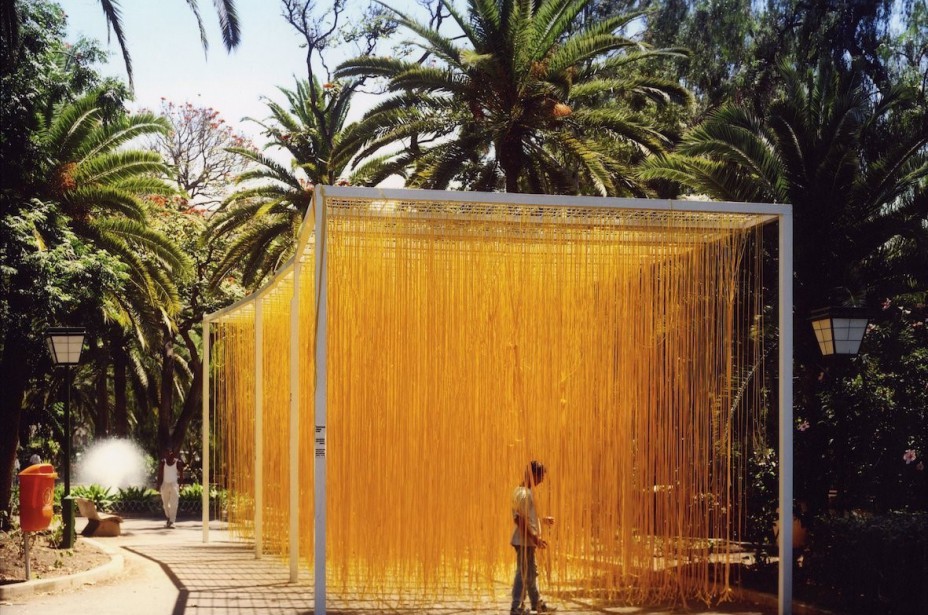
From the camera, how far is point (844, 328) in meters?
10.7

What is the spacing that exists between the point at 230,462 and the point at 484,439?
8.64 meters

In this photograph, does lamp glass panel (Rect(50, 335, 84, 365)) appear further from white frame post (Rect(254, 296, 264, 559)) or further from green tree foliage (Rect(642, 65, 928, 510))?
green tree foliage (Rect(642, 65, 928, 510))

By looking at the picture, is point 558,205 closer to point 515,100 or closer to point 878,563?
point 878,563

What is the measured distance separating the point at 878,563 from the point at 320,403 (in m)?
4.68

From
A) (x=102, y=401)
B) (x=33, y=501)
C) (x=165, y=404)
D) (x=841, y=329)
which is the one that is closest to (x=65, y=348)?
(x=33, y=501)

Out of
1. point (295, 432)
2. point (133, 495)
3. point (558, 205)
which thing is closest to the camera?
point (558, 205)

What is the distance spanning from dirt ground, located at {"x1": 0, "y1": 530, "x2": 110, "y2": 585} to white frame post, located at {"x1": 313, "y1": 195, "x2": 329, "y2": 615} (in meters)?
3.97

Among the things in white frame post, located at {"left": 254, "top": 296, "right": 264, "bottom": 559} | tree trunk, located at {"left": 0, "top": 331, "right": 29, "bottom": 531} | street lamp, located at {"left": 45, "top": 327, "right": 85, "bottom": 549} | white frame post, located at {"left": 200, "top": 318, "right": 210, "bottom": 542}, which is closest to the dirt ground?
street lamp, located at {"left": 45, "top": 327, "right": 85, "bottom": 549}

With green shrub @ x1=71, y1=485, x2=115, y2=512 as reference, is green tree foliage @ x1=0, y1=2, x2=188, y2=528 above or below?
above

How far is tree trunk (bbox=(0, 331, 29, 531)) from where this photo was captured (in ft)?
49.3

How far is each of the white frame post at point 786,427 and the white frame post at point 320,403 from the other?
153 inches

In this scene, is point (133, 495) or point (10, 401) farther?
point (133, 495)

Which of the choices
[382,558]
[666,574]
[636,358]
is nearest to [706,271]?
[636,358]

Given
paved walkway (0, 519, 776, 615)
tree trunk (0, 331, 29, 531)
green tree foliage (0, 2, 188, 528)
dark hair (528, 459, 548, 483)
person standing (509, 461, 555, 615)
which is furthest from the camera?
tree trunk (0, 331, 29, 531)
